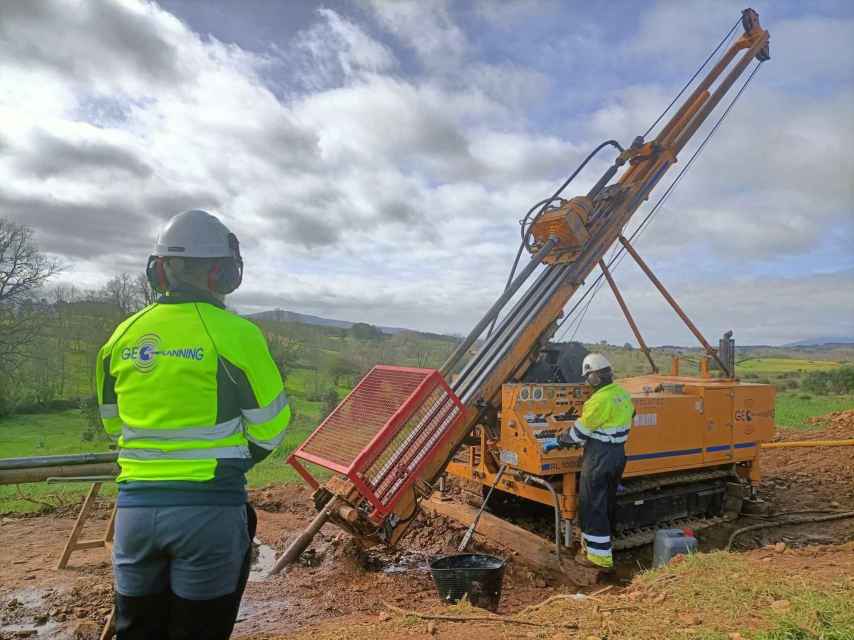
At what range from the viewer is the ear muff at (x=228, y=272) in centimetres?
261

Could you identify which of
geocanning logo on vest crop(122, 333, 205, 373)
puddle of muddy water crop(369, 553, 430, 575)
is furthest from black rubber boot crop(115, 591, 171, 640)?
puddle of muddy water crop(369, 553, 430, 575)

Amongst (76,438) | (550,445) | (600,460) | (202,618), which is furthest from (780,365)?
(202,618)

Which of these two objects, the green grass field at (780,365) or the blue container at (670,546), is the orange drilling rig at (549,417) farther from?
the green grass field at (780,365)

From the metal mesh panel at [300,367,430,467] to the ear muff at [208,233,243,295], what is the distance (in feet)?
10.2

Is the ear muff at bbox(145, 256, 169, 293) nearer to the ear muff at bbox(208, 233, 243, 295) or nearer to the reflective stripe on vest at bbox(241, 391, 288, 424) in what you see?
the ear muff at bbox(208, 233, 243, 295)

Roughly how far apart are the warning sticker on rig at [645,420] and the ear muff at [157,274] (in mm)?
5277

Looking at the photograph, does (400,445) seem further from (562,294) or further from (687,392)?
(687,392)

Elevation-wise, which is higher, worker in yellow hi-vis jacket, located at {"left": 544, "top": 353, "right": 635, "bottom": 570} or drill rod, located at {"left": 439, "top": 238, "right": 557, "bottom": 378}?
drill rod, located at {"left": 439, "top": 238, "right": 557, "bottom": 378}

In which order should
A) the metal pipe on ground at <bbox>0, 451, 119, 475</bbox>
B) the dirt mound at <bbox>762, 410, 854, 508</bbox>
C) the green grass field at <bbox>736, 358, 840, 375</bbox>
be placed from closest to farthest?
the metal pipe on ground at <bbox>0, 451, 119, 475</bbox> < the dirt mound at <bbox>762, 410, 854, 508</bbox> < the green grass field at <bbox>736, 358, 840, 375</bbox>

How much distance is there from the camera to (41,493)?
29.5ft

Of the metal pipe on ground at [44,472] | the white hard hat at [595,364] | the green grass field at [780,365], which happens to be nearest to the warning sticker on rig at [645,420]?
the white hard hat at [595,364]

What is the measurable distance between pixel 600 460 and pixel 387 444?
2.03m

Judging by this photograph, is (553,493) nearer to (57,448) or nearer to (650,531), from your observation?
(650,531)

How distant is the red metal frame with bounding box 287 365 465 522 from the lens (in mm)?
5344
